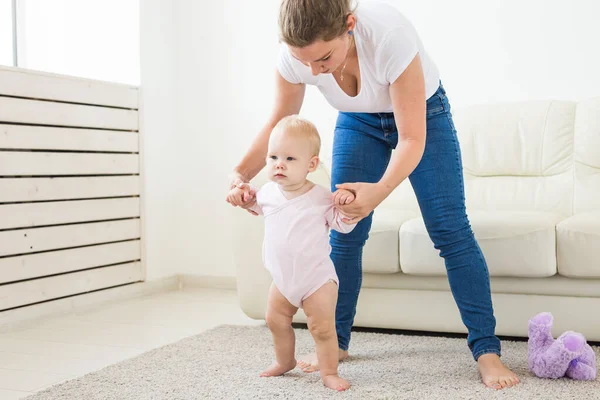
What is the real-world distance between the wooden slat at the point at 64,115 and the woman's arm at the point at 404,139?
1.61 metres

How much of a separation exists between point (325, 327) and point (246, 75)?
6.70 feet

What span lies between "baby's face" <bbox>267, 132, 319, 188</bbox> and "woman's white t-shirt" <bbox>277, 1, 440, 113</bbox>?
0.52ft

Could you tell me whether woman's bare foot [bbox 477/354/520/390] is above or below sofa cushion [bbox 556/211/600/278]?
below

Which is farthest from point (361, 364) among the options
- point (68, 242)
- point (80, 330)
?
point (68, 242)

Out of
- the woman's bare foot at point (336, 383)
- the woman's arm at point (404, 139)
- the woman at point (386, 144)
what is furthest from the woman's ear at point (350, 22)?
the woman's bare foot at point (336, 383)

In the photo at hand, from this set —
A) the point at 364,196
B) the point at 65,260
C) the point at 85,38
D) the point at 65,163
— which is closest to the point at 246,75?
the point at 85,38

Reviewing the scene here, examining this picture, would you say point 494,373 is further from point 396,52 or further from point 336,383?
point 396,52

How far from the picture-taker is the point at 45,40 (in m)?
3.31

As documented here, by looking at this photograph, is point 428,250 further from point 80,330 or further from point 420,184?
point 80,330

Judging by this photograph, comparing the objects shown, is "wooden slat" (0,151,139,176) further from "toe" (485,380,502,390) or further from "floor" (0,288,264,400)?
"toe" (485,380,502,390)

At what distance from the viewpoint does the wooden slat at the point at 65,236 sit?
2.63m

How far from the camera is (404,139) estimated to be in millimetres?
1579

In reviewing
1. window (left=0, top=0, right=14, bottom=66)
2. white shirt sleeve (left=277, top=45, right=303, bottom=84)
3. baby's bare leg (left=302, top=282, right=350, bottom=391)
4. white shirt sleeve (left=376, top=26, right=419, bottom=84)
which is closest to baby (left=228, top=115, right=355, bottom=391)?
baby's bare leg (left=302, top=282, right=350, bottom=391)

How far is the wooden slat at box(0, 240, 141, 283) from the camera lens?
262 cm
